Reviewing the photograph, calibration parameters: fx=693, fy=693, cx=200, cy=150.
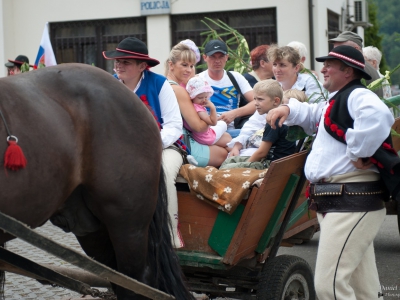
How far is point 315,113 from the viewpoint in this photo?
391cm

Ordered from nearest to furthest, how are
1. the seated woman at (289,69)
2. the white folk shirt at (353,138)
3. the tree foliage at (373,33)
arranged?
the white folk shirt at (353,138) < the seated woman at (289,69) < the tree foliage at (373,33)

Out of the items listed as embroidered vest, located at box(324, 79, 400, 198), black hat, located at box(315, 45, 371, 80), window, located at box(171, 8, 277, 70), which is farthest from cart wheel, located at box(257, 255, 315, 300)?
window, located at box(171, 8, 277, 70)

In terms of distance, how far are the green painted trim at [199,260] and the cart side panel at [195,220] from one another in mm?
35

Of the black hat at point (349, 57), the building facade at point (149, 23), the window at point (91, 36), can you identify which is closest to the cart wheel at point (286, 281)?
the black hat at point (349, 57)

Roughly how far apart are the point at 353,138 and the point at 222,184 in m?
0.88

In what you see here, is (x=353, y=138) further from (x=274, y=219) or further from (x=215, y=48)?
(x=215, y=48)

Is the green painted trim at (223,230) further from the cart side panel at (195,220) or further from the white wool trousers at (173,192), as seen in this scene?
the white wool trousers at (173,192)

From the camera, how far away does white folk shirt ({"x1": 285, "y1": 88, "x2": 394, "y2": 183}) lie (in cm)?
326

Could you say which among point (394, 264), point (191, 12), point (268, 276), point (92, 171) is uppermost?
point (191, 12)

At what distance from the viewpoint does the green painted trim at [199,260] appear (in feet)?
12.8

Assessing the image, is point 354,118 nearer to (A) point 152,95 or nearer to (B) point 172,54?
(A) point 152,95

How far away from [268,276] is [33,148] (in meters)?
1.66

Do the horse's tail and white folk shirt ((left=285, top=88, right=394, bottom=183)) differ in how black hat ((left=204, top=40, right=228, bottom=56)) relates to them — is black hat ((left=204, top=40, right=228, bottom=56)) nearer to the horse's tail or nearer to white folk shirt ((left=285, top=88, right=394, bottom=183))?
white folk shirt ((left=285, top=88, right=394, bottom=183))

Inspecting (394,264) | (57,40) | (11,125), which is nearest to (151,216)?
(11,125)
